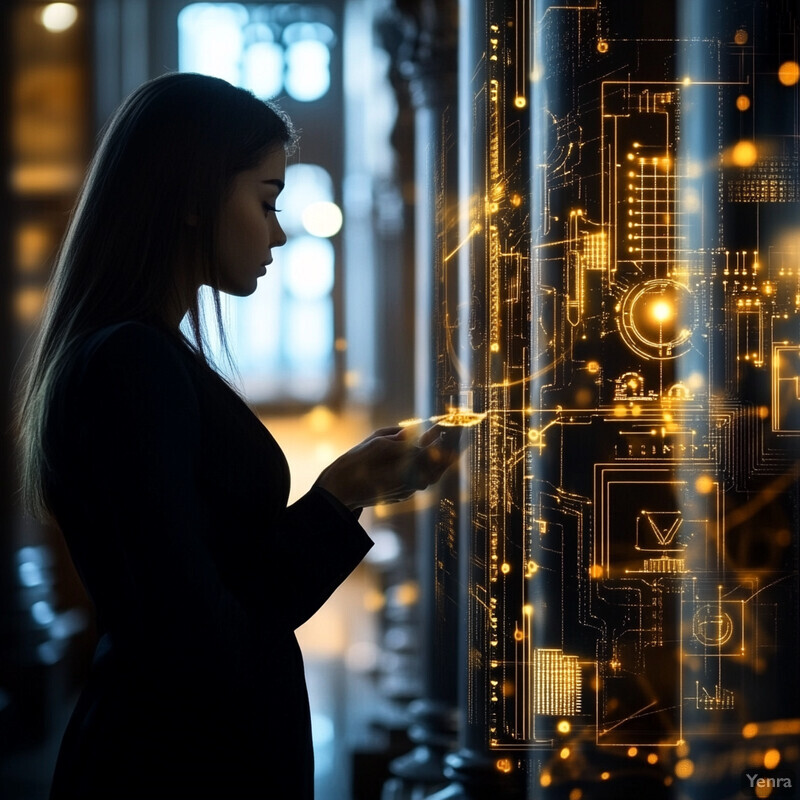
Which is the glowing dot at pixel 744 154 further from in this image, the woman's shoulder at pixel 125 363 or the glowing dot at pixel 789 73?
the woman's shoulder at pixel 125 363

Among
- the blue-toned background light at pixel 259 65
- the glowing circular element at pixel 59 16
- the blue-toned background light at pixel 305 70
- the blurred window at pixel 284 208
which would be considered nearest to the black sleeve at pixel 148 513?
the blurred window at pixel 284 208

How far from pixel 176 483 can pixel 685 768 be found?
923 millimetres

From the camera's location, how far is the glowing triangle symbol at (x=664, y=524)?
116 centimetres

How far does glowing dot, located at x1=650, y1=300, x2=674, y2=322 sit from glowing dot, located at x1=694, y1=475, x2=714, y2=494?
22 centimetres

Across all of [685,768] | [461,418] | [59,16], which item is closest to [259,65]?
[59,16]

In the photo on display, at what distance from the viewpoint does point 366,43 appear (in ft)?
10.5

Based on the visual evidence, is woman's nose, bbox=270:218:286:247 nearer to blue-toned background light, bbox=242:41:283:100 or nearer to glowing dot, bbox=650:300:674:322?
glowing dot, bbox=650:300:674:322

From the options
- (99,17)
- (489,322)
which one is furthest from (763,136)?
(99,17)

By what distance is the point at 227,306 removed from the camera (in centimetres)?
111

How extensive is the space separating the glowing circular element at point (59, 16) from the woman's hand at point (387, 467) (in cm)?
163

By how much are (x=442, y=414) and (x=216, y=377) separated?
0.51m

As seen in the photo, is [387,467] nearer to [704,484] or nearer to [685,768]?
[704,484]

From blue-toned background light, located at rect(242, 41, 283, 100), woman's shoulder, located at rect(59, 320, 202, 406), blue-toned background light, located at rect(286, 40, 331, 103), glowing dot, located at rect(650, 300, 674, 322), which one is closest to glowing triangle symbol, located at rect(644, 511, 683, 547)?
glowing dot, located at rect(650, 300, 674, 322)

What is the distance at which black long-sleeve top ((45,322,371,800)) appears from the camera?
62 centimetres
